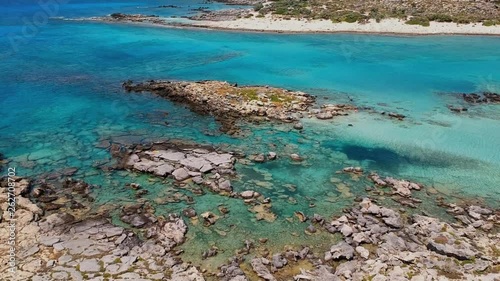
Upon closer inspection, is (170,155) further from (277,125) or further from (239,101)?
(239,101)

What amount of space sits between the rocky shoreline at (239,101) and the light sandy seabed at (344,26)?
31216mm

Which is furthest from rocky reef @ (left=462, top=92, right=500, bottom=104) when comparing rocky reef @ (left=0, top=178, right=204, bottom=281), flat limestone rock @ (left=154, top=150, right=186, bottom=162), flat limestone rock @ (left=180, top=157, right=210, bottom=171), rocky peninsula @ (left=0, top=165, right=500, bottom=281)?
rocky reef @ (left=0, top=178, right=204, bottom=281)

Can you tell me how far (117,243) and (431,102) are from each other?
24.5 meters

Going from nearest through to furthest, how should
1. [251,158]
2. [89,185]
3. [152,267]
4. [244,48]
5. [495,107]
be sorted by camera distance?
[152,267] → [89,185] → [251,158] → [495,107] → [244,48]

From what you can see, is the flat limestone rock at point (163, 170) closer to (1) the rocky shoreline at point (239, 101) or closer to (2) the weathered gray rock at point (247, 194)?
(2) the weathered gray rock at point (247, 194)

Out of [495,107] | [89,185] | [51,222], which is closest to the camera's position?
[51,222]

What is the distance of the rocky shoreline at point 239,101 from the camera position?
2564cm

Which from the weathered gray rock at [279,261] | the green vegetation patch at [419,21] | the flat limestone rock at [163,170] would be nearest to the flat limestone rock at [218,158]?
the flat limestone rock at [163,170]

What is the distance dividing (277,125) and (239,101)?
14.4 ft

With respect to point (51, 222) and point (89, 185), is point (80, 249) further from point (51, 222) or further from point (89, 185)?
point (89, 185)

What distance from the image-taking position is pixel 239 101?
90.9 feet

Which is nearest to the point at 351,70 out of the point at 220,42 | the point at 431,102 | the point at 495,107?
the point at 431,102

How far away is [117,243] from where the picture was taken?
550 inches

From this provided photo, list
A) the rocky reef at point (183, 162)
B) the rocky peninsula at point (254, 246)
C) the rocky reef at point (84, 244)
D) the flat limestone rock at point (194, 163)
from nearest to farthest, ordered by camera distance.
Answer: the rocky reef at point (84, 244) → the rocky peninsula at point (254, 246) → the rocky reef at point (183, 162) → the flat limestone rock at point (194, 163)
